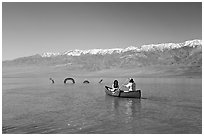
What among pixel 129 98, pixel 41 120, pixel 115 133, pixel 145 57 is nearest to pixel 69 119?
pixel 41 120

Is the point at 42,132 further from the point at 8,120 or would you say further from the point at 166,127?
the point at 166,127

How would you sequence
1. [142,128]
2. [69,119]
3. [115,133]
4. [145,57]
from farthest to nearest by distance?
1. [145,57]
2. [69,119]
3. [142,128]
4. [115,133]

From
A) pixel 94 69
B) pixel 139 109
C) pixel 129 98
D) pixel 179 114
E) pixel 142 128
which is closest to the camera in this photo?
pixel 142 128

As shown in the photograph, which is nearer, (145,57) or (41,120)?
(41,120)

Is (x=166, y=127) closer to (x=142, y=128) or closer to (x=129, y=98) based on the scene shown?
(x=142, y=128)

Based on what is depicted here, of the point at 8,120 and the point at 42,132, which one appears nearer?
the point at 42,132

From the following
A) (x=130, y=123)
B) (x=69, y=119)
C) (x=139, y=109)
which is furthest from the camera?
(x=139, y=109)

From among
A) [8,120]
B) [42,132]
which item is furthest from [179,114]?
[8,120]

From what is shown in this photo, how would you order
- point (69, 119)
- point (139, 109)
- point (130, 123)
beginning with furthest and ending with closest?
point (139, 109) → point (69, 119) → point (130, 123)
